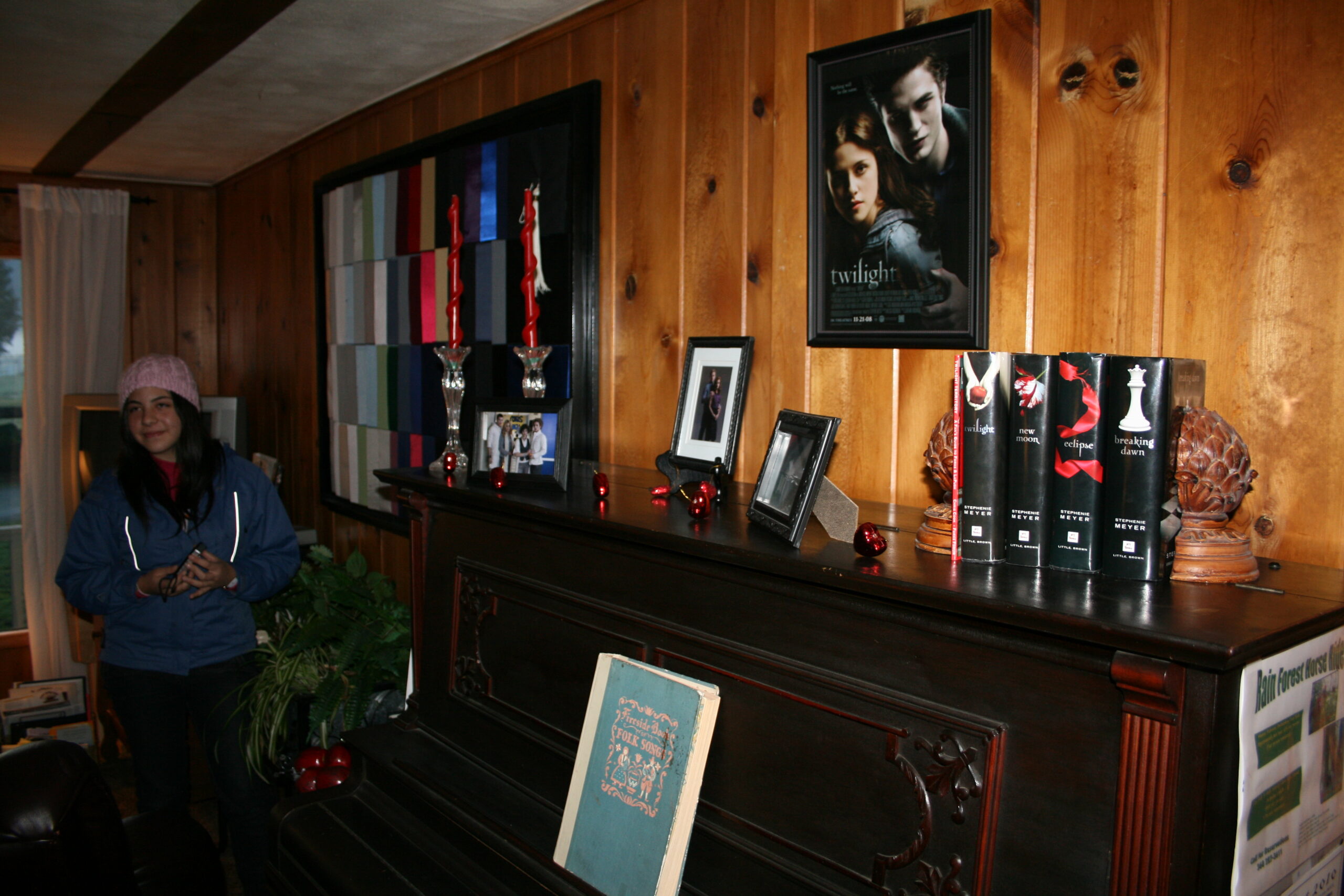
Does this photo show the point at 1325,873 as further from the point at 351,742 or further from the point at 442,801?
the point at 351,742

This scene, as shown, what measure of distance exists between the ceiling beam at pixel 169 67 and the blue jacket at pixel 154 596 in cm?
119

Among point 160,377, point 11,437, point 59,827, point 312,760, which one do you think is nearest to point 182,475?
point 160,377

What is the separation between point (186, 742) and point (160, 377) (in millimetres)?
983

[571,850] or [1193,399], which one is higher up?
[1193,399]

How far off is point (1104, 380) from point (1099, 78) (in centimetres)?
55

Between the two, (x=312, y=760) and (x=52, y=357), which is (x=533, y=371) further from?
(x=52, y=357)

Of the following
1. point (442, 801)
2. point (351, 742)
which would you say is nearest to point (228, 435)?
point (351, 742)

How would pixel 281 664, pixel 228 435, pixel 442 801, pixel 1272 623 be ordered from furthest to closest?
pixel 228 435
pixel 281 664
pixel 442 801
pixel 1272 623

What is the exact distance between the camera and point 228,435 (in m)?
3.96

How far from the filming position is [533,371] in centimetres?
180

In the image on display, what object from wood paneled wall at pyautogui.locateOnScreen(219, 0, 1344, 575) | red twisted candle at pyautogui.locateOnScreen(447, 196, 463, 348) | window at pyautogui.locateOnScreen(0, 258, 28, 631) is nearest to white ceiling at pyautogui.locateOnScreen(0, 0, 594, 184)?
wood paneled wall at pyautogui.locateOnScreen(219, 0, 1344, 575)

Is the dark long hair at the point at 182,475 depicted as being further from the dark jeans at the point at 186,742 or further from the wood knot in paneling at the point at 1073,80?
the wood knot in paneling at the point at 1073,80

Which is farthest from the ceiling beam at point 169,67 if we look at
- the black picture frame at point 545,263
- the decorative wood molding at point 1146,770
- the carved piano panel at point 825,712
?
the decorative wood molding at point 1146,770

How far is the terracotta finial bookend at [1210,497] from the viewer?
0.93m
